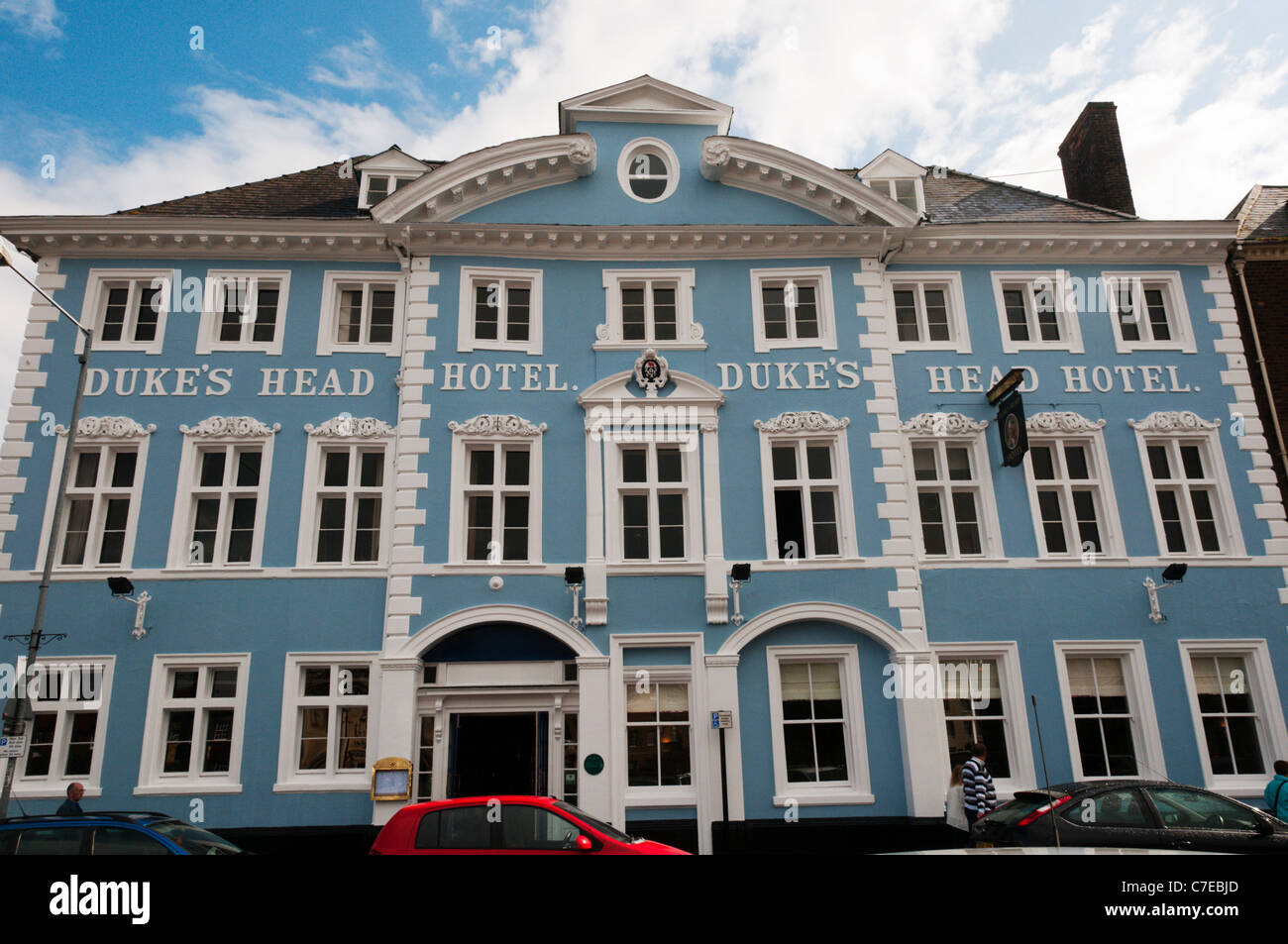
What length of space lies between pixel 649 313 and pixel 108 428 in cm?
1089

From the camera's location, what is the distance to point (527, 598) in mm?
15555

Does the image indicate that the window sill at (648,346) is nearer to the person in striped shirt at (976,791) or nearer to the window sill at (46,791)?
the person in striped shirt at (976,791)

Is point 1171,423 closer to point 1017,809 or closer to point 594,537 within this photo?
point 1017,809

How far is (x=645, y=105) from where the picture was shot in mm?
18438

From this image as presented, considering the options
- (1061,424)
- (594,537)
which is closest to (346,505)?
(594,537)

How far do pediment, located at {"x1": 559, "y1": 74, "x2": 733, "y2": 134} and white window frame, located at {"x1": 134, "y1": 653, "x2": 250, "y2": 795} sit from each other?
13137 mm

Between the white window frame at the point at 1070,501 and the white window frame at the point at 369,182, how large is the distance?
14622 mm

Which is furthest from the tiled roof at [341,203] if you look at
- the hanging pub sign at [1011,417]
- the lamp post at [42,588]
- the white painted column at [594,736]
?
the white painted column at [594,736]

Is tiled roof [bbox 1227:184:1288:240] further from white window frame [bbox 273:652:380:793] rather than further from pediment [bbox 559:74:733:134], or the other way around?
white window frame [bbox 273:652:380:793]

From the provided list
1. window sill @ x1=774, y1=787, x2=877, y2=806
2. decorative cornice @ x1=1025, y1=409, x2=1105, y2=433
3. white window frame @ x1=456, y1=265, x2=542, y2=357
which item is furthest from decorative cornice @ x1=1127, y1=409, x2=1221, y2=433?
white window frame @ x1=456, y1=265, x2=542, y2=357
